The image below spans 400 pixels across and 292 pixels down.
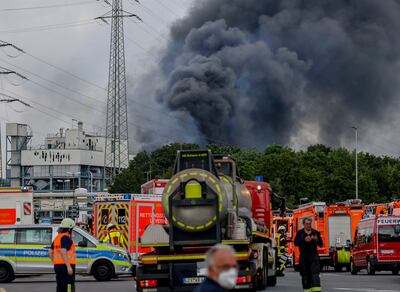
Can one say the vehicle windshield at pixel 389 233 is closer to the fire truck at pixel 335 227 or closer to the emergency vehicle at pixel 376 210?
the fire truck at pixel 335 227

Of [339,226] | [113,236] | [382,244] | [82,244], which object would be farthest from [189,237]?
[339,226]

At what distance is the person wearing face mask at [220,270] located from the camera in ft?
22.9

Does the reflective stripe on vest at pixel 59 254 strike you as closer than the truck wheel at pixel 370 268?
Yes

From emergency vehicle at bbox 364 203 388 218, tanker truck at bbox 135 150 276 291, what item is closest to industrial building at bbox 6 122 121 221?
emergency vehicle at bbox 364 203 388 218

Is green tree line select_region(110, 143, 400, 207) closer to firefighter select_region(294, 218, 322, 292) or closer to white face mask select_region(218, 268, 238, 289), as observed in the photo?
firefighter select_region(294, 218, 322, 292)

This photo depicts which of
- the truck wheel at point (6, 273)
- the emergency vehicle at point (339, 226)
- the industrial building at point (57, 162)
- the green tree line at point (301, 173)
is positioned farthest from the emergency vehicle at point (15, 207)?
the industrial building at point (57, 162)

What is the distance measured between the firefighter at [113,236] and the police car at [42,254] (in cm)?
336

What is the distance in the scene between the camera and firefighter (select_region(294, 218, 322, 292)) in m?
18.5

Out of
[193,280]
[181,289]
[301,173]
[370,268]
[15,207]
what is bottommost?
[181,289]

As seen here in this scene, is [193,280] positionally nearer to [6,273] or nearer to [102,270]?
[102,270]

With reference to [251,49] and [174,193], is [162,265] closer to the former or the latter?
[174,193]

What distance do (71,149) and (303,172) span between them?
257ft

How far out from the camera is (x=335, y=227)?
40781mm

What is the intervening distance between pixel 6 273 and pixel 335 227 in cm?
1660
